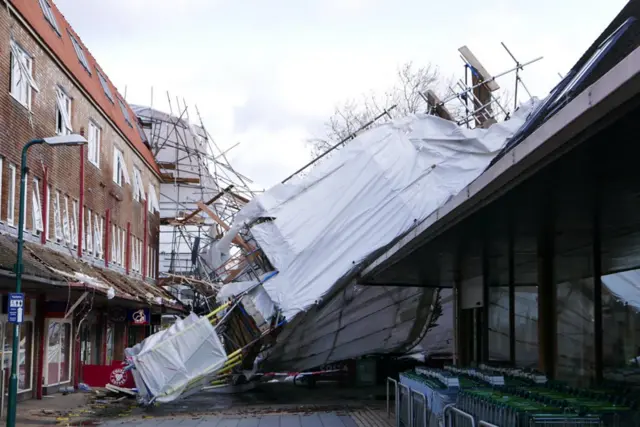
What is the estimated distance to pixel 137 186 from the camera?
35.9 metres

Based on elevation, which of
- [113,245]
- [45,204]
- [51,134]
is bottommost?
[113,245]

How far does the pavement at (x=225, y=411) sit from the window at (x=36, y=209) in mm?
4403

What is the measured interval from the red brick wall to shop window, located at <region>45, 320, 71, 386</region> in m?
3.24

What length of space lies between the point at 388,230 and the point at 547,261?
8.46 metres

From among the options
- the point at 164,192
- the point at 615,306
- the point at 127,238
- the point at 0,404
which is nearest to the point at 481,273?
the point at 615,306

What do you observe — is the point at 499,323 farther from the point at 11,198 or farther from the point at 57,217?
the point at 57,217

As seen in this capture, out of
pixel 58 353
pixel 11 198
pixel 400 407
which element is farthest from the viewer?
pixel 58 353

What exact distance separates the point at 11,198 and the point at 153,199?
20.6 meters

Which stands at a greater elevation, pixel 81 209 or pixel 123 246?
pixel 81 209

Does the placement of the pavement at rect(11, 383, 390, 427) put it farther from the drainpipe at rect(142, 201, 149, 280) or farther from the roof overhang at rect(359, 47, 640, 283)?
the drainpipe at rect(142, 201, 149, 280)

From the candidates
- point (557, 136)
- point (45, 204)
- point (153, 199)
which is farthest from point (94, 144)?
point (557, 136)

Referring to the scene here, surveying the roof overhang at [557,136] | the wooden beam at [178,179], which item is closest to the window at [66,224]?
the roof overhang at [557,136]

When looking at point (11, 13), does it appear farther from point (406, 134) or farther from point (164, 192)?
point (164, 192)

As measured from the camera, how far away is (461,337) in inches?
829
